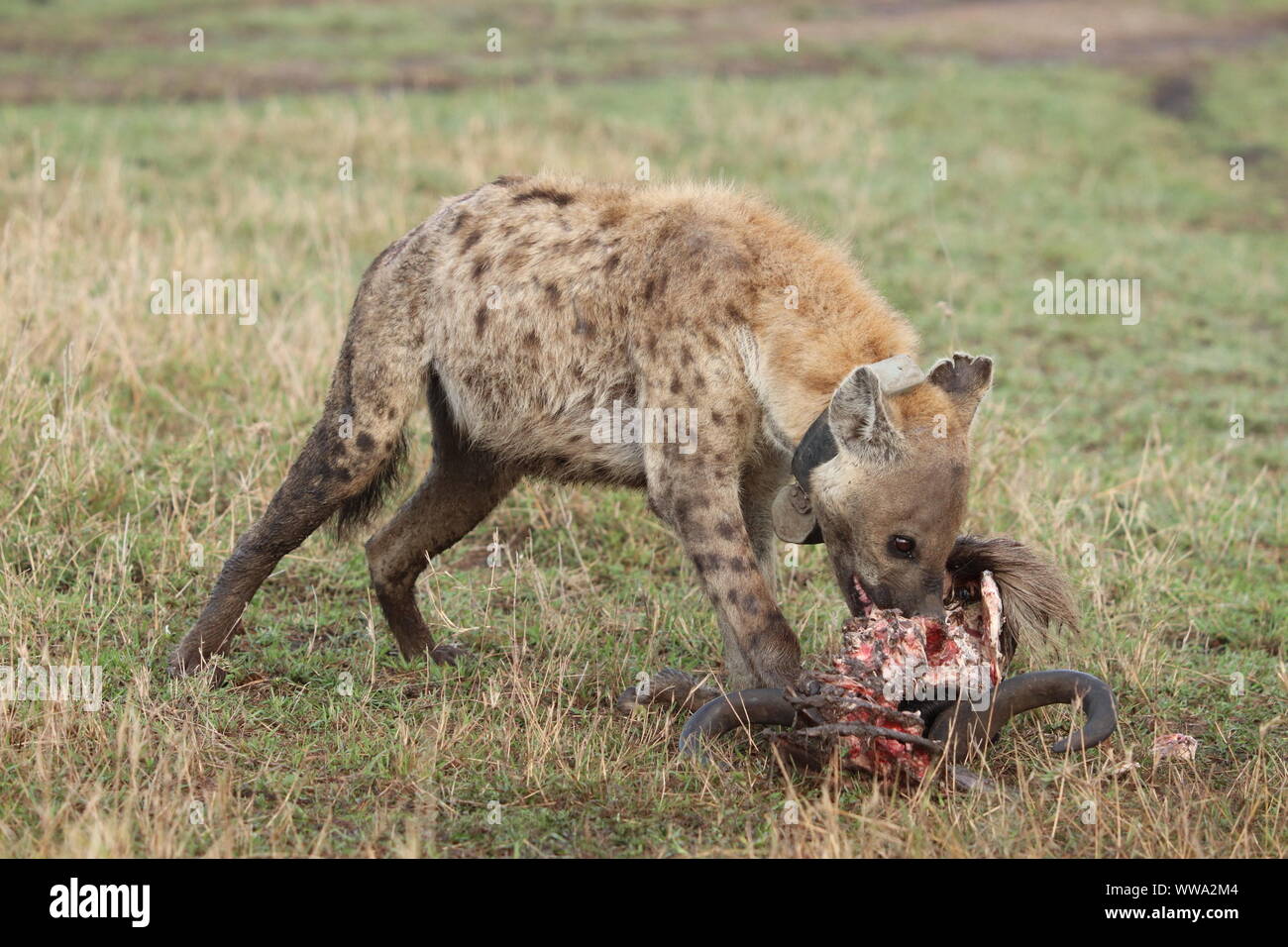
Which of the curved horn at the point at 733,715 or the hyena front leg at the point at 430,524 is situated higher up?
the hyena front leg at the point at 430,524

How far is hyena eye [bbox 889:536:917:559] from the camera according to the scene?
3.96 meters

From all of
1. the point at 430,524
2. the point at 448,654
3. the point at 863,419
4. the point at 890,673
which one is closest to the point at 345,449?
the point at 430,524

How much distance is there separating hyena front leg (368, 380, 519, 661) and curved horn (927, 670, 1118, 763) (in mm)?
1704

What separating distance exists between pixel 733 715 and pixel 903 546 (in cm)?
65

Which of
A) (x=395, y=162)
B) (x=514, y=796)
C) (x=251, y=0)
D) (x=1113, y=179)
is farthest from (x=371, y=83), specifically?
(x=514, y=796)

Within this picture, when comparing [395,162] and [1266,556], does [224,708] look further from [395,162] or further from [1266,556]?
[395,162]

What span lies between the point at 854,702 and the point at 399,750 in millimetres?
1218

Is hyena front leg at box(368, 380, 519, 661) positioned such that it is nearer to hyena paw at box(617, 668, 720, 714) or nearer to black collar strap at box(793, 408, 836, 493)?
hyena paw at box(617, 668, 720, 714)

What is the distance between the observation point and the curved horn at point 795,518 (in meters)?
4.22

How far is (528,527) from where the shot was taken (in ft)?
19.5

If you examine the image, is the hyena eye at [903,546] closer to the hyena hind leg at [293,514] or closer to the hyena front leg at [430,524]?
the hyena front leg at [430,524]

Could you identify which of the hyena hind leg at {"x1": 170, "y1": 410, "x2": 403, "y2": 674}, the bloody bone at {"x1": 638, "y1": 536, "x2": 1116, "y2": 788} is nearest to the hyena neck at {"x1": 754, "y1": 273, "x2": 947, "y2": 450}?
the bloody bone at {"x1": 638, "y1": 536, "x2": 1116, "y2": 788}

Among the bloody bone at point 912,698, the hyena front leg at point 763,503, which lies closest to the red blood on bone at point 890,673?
the bloody bone at point 912,698

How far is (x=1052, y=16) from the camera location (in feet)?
62.2
